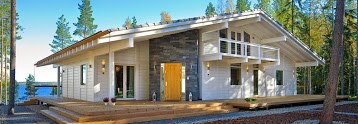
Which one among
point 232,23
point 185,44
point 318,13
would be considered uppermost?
point 318,13

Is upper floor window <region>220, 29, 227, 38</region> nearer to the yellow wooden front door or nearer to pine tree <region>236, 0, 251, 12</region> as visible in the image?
the yellow wooden front door

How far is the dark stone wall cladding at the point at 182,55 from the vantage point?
12547 millimetres

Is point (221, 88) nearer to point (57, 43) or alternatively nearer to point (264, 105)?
point (264, 105)

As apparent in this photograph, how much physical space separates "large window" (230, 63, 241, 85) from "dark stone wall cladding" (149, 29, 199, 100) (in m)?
2.66

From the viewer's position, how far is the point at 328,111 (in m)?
7.15

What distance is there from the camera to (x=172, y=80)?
12711 mm

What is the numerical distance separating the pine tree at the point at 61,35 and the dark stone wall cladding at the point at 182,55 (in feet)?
88.5

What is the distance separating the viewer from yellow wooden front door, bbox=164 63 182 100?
41.6 feet

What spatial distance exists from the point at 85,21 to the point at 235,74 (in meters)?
24.4

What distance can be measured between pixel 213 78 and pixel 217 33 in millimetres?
2127

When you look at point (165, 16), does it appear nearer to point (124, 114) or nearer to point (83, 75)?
point (83, 75)

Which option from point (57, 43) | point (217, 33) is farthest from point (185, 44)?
point (57, 43)

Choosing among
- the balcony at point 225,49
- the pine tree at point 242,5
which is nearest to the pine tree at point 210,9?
the pine tree at point 242,5

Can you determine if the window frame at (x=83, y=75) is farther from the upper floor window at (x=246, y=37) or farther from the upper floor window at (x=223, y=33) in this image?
the upper floor window at (x=246, y=37)
